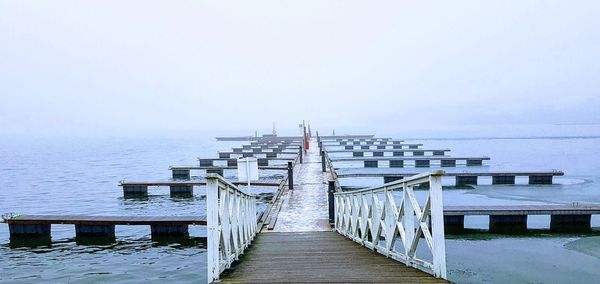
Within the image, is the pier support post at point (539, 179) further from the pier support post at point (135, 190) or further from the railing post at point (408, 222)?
the railing post at point (408, 222)

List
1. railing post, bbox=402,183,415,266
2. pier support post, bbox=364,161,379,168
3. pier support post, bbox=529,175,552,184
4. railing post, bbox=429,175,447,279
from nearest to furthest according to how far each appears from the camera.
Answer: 1. railing post, bbox=429,175,447,279
2. railing post, bbox=402,183,415,266
3. pier support post, bbox=529,175,552,184
4. pier support post, bbox=364,161,379,168

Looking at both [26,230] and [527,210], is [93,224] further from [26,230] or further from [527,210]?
[527,210]

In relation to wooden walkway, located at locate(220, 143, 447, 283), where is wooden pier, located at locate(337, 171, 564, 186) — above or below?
below

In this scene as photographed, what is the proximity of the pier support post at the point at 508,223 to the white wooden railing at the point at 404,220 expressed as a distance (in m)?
9.77

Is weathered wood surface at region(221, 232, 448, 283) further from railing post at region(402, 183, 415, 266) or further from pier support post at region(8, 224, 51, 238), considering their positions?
pier support post at region(8, 224, 51, 238)

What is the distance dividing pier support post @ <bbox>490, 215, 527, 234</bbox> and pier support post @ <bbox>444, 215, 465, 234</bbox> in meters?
1.17

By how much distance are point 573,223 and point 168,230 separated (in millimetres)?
15981

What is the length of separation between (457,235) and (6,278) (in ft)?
50.4

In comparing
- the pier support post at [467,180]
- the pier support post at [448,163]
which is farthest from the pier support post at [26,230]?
the pier support post at [448,163]

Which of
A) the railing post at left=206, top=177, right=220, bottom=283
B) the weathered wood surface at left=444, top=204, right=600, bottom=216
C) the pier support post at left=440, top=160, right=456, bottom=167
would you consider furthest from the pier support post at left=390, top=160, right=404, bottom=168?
the railing post at left=206, top=177, right=220, bottom=283

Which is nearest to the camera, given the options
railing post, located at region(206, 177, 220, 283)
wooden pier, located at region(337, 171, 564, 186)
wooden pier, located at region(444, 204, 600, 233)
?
railing post, located at region(206, 177, 220, 283)

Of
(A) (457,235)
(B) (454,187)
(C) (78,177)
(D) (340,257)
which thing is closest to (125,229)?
(A) (457,235)

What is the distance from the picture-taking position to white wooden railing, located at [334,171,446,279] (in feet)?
16.6

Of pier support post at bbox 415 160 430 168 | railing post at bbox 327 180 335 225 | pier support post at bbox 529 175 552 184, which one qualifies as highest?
railing post at bbox 327 180 335 225
